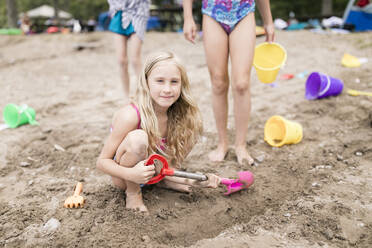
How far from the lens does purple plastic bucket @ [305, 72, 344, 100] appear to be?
135 inches

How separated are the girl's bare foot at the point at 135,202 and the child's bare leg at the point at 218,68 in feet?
2.75

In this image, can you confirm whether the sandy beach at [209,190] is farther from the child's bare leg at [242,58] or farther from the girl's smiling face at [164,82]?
the girl's smiling face at [164,82]

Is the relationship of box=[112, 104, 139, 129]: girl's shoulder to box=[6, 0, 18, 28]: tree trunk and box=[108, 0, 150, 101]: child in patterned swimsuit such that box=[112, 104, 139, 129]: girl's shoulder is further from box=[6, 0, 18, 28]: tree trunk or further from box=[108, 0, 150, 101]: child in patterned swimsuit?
Answer: box=[6, 0, 18, 28]: tree trunk

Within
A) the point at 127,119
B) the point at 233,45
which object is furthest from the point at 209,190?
the point at 233,45

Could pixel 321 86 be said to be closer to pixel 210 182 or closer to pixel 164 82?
pixel 210 182

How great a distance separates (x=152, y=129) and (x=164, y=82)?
0.91 feet

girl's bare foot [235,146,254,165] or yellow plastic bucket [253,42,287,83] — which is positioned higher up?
yellow plastic bucket [253,42,287,83]

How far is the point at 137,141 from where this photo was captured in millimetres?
1651

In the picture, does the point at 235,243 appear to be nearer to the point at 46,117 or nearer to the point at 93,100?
the point at 46,117

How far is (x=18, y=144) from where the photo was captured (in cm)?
282

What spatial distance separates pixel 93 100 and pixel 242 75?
8.60 ft

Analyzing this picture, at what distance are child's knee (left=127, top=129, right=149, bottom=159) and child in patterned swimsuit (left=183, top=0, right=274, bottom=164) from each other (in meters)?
0.98

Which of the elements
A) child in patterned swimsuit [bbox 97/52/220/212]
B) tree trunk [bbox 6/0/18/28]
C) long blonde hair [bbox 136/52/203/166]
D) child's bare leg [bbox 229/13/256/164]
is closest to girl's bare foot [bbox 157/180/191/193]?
child in patterned swimsuit [bbox 97/52/220/212]

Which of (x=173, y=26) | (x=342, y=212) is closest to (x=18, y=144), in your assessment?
(x=342, y=212)
